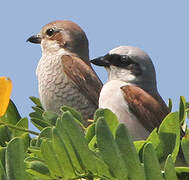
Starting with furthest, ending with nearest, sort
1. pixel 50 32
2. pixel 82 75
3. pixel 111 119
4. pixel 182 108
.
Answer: pixel 50 32 < pixel 82 75 < pixel 182 108 < pixel 111 119

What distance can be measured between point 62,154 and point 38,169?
0.11m

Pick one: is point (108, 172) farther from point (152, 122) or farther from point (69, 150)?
point (152, 122)

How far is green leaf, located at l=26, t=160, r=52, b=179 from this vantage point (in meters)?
2.01

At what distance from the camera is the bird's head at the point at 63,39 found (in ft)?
19.3

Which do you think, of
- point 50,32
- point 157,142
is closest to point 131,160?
point 157,142

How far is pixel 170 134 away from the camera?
88.4 inches

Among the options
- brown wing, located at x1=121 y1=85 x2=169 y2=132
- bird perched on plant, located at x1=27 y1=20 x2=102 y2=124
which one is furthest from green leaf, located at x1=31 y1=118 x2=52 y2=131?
bird perched on plant, located at x1=27 y1=20 x2=102 y2=124

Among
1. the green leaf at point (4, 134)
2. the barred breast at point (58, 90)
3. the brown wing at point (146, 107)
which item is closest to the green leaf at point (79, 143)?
the green leaf at point (4, 134)

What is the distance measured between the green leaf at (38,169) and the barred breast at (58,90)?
316 cm

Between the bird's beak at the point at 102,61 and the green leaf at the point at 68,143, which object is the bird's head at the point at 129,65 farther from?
the green leaf at the point at 68,143

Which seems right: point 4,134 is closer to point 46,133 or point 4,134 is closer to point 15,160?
point 46,133

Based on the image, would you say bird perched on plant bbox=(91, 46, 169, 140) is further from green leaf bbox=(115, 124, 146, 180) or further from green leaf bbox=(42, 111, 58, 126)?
green leaf bbox=(115, 124, 146, 180)

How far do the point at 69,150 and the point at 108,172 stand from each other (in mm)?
162

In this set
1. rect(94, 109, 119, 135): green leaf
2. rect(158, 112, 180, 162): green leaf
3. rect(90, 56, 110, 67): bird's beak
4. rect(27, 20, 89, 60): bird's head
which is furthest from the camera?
rect(27, 20, 89, 60): bird's head
